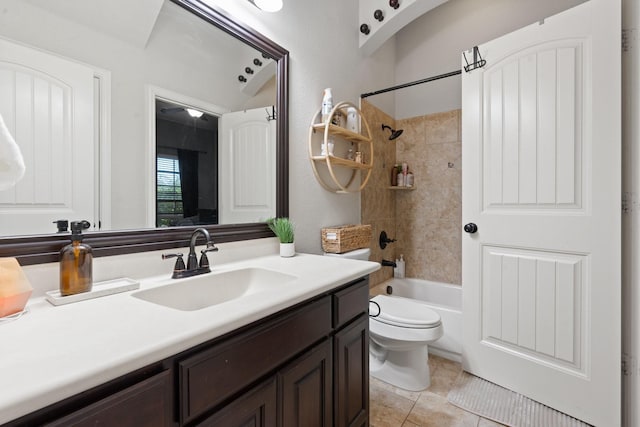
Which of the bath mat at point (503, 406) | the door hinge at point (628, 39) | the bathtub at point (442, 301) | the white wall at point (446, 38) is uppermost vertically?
the white wall at point (446, 38)

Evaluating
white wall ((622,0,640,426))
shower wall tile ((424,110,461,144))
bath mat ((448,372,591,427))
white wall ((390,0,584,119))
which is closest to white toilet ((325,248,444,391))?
bath mat ((448,372,591,427))

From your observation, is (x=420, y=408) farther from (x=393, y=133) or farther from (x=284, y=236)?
(x=393, y=133)

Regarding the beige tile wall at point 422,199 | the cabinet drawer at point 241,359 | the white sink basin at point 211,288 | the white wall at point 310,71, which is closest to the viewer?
the cabinet drawer at point 241,359

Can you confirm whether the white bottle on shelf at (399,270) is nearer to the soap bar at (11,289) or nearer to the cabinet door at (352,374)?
the cabinet door at (352,374)

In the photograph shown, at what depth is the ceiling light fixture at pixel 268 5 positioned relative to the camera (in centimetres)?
143

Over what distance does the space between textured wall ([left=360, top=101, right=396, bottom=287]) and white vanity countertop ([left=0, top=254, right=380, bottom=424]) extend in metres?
1.75

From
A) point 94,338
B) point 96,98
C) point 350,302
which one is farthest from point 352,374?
point 96,98

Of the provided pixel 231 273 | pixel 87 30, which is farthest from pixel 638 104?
pixel 87 30

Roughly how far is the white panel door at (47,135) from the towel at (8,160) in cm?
17

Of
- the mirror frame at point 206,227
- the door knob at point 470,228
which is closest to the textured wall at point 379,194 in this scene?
the door knob at point 470,228

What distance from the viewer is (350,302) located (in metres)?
1.17

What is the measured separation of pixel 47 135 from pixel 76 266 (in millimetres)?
391

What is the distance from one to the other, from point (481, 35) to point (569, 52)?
49.4 inches

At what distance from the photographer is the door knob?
1.88 m
